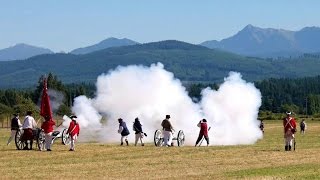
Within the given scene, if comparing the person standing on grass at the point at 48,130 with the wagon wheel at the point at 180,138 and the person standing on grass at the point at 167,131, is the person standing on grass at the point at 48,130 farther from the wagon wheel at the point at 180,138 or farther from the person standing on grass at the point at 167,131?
the wagon wheel at the point at 180,138

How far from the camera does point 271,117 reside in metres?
132

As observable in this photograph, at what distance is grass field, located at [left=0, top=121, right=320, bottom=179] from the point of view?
25859 millimetres

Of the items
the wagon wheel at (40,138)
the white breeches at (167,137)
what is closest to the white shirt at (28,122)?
the wagon wheel at (40,138)

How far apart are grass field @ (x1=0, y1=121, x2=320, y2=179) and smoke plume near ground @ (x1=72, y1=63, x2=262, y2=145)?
389 inches

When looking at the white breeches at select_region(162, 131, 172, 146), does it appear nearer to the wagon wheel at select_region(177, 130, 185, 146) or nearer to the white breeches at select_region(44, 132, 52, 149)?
the wagon wheel at select_region(177, 130, 185, 146)

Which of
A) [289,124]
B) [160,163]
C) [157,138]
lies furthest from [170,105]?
[160,163]

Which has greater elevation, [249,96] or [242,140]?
[249,96]

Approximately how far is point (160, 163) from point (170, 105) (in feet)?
62.3

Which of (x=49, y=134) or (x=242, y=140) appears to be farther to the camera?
(x=242, y=140)

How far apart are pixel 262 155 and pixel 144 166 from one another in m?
7.39

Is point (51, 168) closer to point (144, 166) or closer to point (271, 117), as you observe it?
point (144, 166)

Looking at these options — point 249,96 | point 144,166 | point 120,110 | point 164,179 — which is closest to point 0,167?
point 144,166

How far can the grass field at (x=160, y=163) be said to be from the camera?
1018 inches

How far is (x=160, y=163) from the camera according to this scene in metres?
30.2
